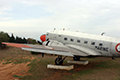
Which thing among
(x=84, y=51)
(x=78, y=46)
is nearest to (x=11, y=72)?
(x=78, y=46)

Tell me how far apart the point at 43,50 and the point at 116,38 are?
9449mm

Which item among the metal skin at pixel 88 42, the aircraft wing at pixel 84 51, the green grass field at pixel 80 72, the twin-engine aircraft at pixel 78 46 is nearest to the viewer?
the green grass field at pixel 80 72

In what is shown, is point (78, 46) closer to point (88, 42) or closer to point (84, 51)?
point (84, 51)

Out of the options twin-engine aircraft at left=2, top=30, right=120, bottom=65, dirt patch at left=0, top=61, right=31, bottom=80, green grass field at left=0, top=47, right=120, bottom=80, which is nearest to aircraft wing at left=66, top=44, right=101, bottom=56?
twin-engine aircraft at left=2, top=30, right=120, bottom=65

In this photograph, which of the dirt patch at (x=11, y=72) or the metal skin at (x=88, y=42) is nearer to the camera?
the dirt patch at (x=11, y=72)

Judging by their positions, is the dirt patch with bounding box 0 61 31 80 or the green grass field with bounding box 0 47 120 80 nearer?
the green grass field with bounding box 0 47 120 80

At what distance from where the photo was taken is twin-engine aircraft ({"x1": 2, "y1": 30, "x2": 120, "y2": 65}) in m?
11.5

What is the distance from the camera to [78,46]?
13.8 m

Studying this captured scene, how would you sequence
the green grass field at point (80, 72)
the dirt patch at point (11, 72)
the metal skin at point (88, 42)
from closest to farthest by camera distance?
the green grass field at point (80, 72), the dirt patch at point (11, 72), the metal skin at point (88, 42)

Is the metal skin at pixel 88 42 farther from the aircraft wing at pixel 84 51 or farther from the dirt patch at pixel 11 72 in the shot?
the dirt patch at pixel 11 72

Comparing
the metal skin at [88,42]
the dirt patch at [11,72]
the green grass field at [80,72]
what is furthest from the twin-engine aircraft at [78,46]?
the dirt patch at [11,72]

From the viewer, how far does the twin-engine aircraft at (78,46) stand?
11530mm

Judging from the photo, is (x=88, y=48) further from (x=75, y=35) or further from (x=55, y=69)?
(x=55, y=69)

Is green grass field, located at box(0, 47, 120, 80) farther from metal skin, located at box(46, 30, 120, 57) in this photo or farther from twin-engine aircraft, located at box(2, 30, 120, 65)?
metal skin, located at box(46, 30, 120, 57)
